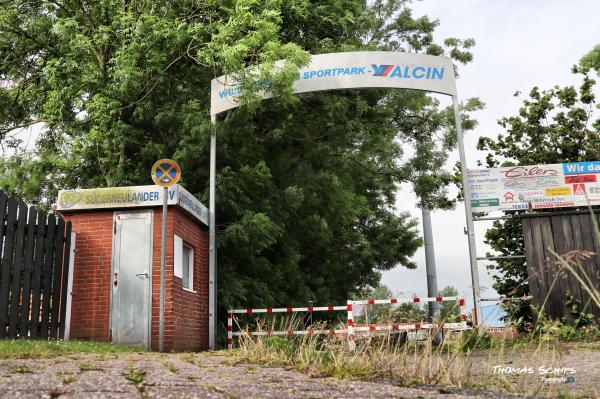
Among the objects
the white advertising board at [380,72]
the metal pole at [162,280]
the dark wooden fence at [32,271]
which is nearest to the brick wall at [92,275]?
the dark wooden fence at [32,271]

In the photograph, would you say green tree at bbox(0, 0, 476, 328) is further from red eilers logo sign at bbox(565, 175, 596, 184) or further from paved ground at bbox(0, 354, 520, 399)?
paved ground at bbox(0, 354, 520, 399)

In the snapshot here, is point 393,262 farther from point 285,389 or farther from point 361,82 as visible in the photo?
point 285,389

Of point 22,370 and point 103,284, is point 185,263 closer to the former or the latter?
point 103,284

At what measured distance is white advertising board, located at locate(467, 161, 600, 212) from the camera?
13555mm

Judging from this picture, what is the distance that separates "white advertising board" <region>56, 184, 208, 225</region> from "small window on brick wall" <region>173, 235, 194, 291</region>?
83 cm

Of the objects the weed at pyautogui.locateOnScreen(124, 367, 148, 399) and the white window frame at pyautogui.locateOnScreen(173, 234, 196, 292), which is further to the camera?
the white window frame at pyautogui.locateOnScreen(173, 234, 196, 292)

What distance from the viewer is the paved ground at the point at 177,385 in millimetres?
3455

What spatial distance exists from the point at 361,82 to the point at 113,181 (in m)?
6.43

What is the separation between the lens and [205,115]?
14.7 meters

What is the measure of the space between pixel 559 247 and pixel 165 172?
8.26m

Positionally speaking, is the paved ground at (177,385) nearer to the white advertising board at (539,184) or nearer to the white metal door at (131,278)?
the white metal door at (131,278)

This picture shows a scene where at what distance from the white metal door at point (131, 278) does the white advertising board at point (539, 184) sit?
Answer: 7283mm

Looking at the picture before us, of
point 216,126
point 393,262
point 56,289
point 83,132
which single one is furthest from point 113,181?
point 393,262

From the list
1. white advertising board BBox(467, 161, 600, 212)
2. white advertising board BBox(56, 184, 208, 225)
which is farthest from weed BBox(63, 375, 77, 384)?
white advertising board BBox(467, 161, 600, 212)
